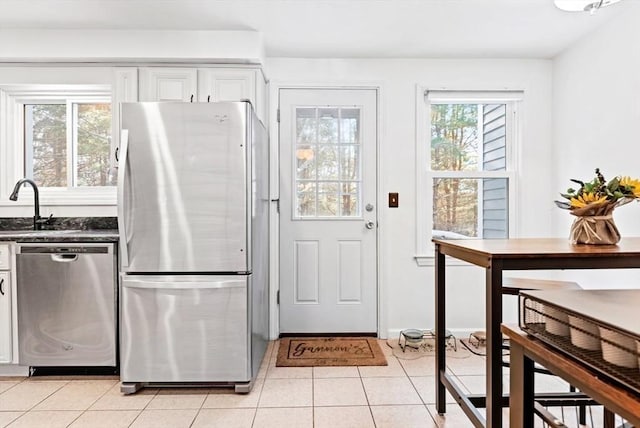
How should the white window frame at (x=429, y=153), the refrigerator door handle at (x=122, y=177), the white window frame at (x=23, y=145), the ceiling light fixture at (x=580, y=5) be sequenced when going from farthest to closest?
the white window frame at (x=429, y=153)
the white window frame at (x=23, y=145)
the refrigerator door handle at (x=122, y=177)
the ceiling light fixture at (x=580, y=5)

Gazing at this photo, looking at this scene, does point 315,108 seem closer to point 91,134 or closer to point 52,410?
point 91,134

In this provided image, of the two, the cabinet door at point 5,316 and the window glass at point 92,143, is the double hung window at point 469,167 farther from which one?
the cabinet door at point 5,316

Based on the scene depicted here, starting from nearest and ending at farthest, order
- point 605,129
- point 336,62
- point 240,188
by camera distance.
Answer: point 240,188 → point 605,129 → point 336,62

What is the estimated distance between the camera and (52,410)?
2.09 metres

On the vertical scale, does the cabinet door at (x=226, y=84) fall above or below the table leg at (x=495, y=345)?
above

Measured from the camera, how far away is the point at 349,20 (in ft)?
8.49

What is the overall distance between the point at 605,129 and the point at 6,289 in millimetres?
4031

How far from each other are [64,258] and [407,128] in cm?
264

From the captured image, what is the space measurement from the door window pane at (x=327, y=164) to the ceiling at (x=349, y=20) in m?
0.54

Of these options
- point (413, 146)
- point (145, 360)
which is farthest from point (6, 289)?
point (413, 146)

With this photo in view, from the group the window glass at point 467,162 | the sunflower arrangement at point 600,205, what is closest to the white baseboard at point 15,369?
the window glass at point 467,162

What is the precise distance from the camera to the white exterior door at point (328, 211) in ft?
10.6

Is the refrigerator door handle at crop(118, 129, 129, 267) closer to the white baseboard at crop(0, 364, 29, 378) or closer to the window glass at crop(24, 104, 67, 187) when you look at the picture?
the white baseboard at crop(0, 364, 29, 378)

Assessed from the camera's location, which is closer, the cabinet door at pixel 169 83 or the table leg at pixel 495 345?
the table leg at pixel 495 345
